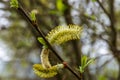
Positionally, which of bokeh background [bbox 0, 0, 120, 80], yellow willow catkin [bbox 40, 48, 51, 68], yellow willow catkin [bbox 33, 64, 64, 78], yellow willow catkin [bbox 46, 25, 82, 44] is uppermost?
yellow willow catkin [bbox 46, 25, 82, 44]

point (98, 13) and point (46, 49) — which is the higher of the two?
point (46, 49)

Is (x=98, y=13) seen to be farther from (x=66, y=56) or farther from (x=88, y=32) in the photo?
(x=66, y=56)

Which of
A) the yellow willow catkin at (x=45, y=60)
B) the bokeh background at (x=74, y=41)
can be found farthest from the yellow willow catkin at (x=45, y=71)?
the bokeh background at (x=74, y=41)

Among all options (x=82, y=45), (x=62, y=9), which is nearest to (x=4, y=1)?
(x=62, y=9)

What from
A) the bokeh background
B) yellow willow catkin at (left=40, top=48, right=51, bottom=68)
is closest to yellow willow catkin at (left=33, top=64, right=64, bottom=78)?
yellow willow catkin at (left=40, top=48, right=51, bottom=68)

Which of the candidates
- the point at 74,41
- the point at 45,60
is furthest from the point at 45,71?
the point at 74,41

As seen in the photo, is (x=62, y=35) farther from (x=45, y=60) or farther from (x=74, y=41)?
(x=74, y=41)

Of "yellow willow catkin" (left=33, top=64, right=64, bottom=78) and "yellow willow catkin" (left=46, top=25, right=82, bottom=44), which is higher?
"yellow willow catkin" (left=46, top=25, right=82, bottom=44)

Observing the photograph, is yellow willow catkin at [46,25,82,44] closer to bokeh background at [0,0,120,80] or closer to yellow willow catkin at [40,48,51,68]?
yellow willow catkin at [40,48,51,68]
